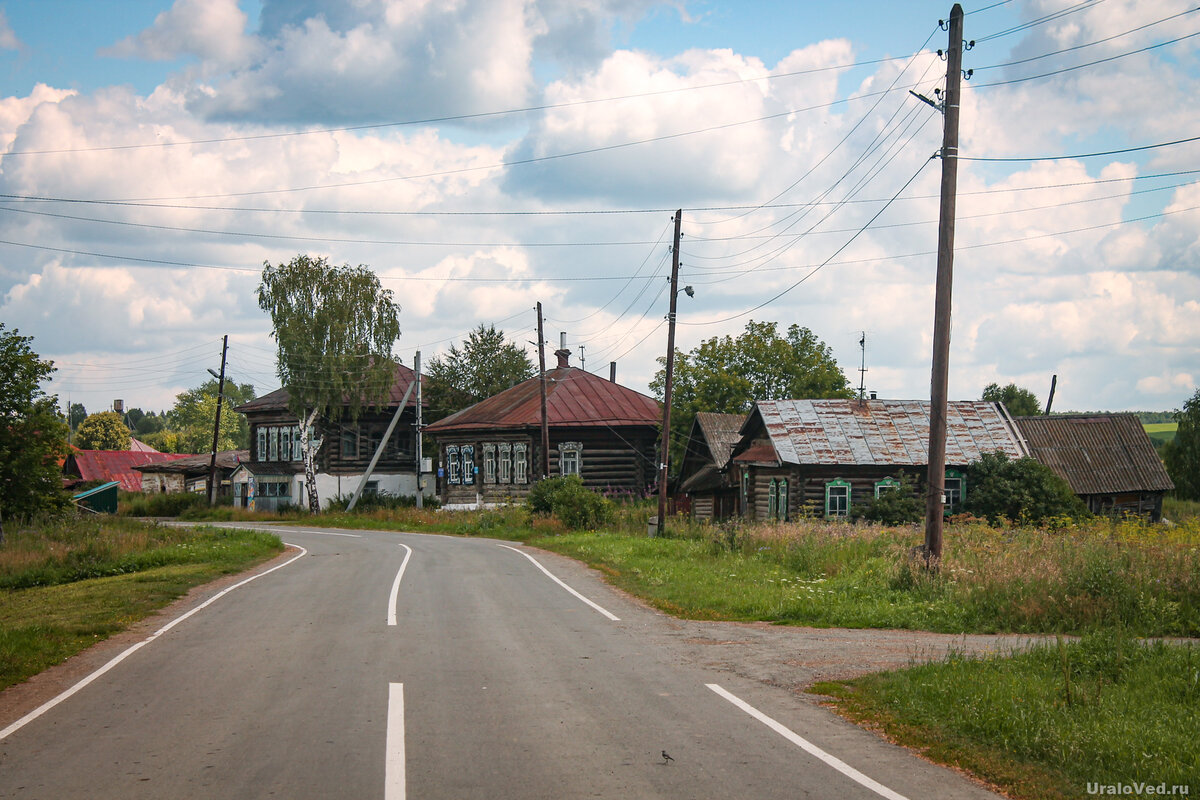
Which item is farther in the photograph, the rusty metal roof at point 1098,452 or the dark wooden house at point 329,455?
the dark wooden house at point 329,455

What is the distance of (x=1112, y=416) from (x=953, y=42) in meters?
31.2

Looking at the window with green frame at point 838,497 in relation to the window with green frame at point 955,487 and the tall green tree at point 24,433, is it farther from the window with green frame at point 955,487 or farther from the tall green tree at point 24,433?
the tall green tree at point 24,433

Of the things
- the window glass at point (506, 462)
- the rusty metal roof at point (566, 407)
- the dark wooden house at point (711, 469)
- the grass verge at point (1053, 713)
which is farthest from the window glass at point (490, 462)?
the grass verge at point (1053, 713)

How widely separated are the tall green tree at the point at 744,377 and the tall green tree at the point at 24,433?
126 ft

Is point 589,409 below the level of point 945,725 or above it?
above

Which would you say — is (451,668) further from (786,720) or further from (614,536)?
(614,536)

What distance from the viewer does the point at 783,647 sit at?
12.6m

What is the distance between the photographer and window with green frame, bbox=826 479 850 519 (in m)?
36.9

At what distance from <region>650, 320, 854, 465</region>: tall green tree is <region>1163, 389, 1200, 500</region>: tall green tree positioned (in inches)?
762

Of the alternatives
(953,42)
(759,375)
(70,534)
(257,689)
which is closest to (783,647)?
(257,689)

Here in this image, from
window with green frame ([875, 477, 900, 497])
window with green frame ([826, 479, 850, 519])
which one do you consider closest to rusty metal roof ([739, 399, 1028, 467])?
window with green frame ([875, 477, 900, 497])

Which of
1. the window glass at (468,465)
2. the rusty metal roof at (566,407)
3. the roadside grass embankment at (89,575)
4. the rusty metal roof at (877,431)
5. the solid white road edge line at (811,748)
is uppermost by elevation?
the rusty metal roof at (566,407)

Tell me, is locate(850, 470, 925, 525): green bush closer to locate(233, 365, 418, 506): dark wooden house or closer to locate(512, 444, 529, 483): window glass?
locate(512, 444, 529, 483): window glass

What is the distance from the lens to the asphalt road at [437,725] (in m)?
6.63
